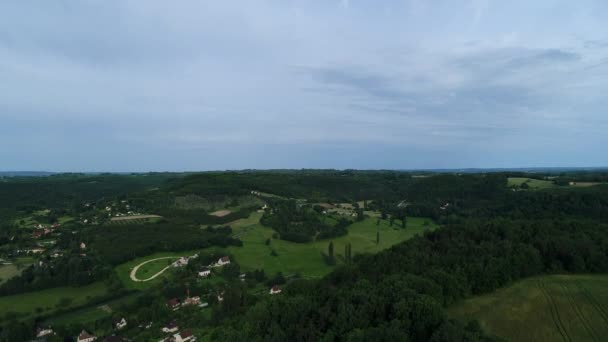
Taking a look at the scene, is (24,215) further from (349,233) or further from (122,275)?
(349,233)

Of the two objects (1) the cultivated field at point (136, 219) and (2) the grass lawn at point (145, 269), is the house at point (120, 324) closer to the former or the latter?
(2) the grass lawn at point (145, 269)

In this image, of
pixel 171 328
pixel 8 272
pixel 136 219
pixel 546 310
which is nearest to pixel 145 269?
pixel 8 272

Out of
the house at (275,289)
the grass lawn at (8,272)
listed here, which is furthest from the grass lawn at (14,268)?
the house at (275,289)

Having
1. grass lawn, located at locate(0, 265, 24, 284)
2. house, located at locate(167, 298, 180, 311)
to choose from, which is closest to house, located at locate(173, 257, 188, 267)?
house, located at locate(167, 298, 180, 311)

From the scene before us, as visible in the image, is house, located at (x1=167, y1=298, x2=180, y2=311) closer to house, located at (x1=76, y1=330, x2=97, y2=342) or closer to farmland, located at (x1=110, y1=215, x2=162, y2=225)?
house, located at (x1=76, y1=330, x2=97, y2=342)

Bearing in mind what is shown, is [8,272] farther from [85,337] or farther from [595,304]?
[595,304]
